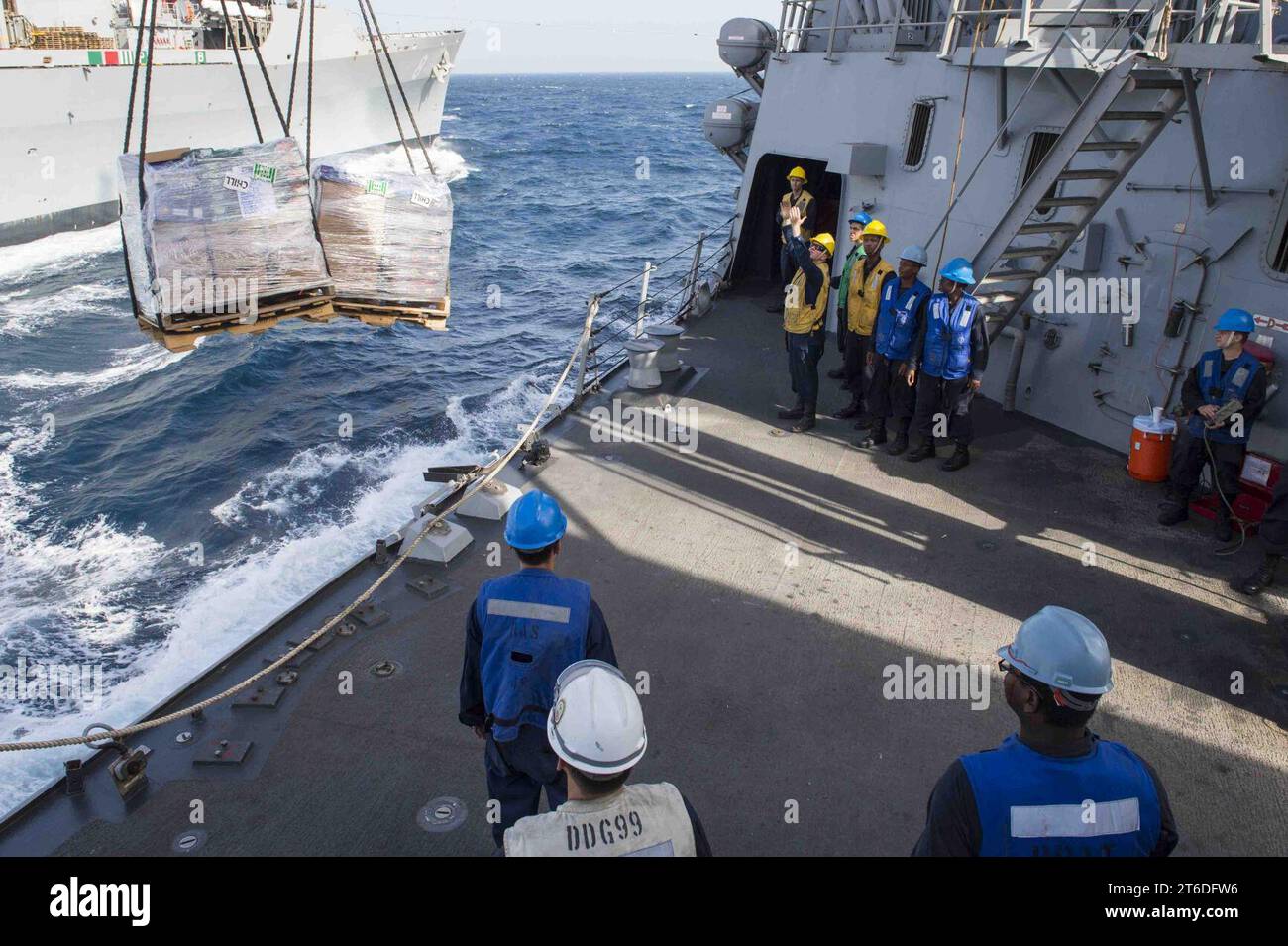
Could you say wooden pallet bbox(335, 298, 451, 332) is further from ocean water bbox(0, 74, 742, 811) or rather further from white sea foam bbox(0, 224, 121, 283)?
white sea foam bbox(0, 224, 121, 283)

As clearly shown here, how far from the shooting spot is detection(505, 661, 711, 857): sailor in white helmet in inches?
80.8

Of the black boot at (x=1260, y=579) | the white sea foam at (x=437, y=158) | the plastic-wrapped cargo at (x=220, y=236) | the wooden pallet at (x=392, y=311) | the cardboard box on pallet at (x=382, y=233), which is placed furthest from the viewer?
the white sea foam at (x=437, y=158)

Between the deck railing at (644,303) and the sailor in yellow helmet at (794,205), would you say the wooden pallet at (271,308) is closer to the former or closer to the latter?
the deck railing at (644,303)

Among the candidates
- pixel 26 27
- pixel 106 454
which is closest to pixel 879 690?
pixel 106 454

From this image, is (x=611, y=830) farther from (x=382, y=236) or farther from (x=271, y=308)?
(x=382, y=236)

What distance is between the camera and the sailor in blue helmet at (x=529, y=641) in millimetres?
3002

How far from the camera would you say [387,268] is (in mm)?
5473

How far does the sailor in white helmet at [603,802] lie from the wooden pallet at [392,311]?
3.89 m

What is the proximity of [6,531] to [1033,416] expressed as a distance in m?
11.9

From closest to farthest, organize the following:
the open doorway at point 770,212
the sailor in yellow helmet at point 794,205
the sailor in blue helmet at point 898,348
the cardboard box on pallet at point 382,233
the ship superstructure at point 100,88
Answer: the cardboard box on pallet at point 382,233, the sailor in blue helmet at point 898,348, the sailor in yellow helmet at point 794,205, the open doorway at point 770,212, the ship superstructure at point 100,88

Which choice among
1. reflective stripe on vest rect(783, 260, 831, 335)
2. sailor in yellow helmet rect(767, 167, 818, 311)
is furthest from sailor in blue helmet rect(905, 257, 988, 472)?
sailor in yellow helmet rect(767, 167, 818, 311)

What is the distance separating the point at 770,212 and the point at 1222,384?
8576 millimetres

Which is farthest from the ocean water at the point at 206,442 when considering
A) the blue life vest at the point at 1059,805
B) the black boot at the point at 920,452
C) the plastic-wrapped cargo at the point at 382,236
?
the black boot at the point at 920,452

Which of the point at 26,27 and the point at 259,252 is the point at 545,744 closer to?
the point at 259,252
